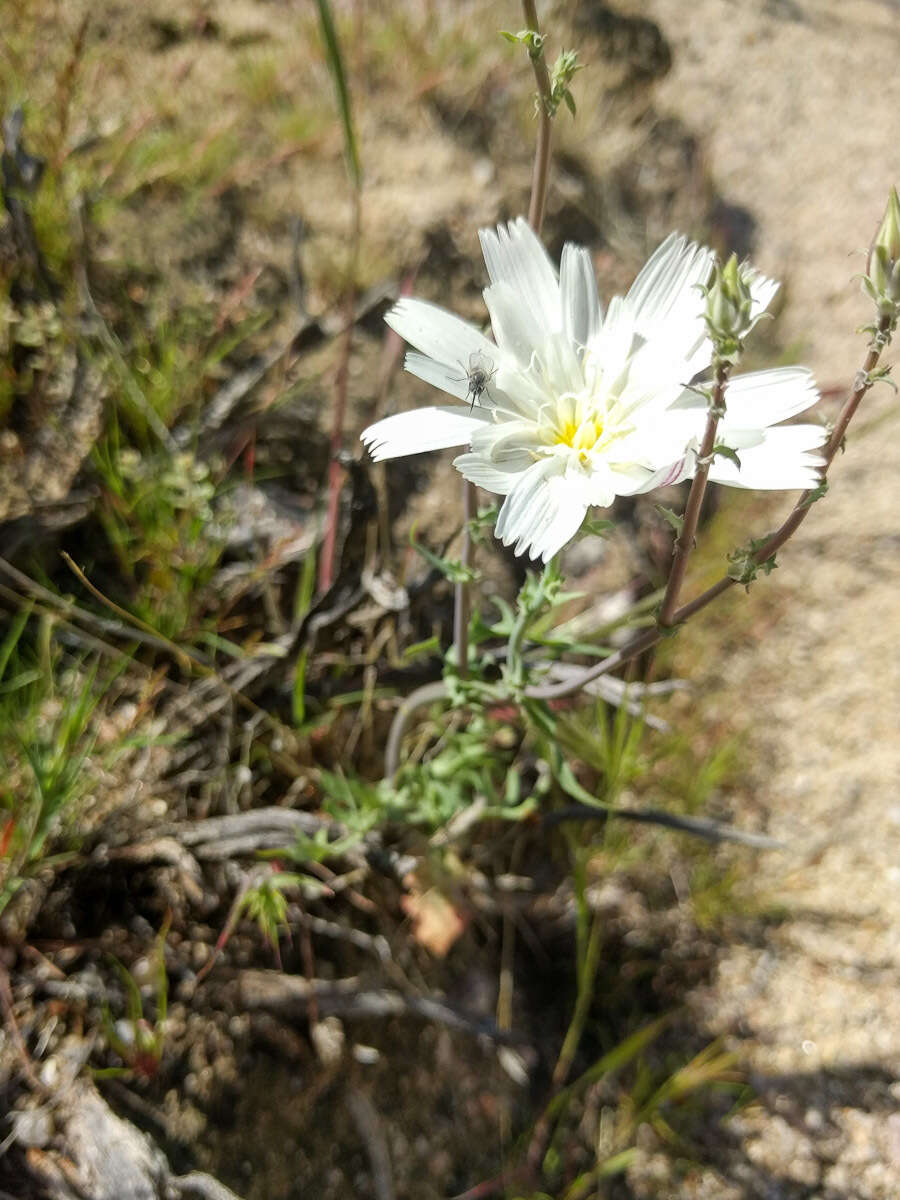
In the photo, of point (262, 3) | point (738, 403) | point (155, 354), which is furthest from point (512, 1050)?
point (262, 3)

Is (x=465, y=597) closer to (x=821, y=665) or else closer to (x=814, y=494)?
(x=814, y=494)

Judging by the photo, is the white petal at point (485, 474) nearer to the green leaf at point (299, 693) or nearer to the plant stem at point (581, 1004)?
the green leaf at point (299, 693)

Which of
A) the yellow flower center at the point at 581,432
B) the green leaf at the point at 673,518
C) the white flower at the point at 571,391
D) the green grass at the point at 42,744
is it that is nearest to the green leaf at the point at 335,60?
the white flower at the point at 571,391

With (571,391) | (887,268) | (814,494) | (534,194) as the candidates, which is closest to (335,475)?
(571,391)

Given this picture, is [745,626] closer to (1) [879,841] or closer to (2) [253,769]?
(1) [879,841]

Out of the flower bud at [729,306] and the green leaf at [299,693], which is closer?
the flower bud at [729,306]

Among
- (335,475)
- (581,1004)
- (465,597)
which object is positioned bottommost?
(581,1004)

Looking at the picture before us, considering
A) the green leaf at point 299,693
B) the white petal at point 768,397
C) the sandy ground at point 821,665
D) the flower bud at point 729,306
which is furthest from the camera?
the sandy ground at point 821,665
